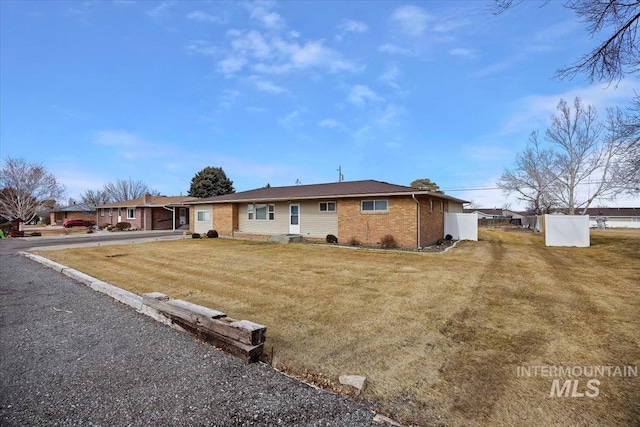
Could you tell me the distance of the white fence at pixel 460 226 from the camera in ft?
61.8

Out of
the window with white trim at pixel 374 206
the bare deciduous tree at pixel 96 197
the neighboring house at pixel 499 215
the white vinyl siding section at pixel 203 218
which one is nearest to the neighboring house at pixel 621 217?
the neighboring house at pixel 499 215

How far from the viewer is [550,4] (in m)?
6.64

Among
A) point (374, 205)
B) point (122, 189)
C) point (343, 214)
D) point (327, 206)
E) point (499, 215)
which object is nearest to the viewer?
point (374, 205)

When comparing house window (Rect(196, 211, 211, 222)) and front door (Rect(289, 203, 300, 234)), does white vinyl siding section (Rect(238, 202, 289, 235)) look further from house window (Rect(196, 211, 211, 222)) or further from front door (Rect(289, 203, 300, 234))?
house window (Rect(196, 211, 211, 222))

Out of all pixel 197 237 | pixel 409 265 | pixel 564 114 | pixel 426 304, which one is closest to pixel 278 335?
pixel 426 304

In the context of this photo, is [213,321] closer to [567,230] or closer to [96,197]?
[567,230]

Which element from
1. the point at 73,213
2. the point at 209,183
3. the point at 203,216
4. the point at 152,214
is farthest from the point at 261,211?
the point at 73,213

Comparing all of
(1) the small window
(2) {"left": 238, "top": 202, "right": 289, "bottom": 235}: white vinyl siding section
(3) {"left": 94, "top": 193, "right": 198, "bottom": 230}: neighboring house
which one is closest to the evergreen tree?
(3) {"left": 94, "top": 193, "right": 198, "bottom": 230}: neighboring house

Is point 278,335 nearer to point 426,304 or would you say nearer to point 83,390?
point 83,390

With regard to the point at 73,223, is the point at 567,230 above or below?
below

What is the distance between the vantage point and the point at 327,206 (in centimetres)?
1711

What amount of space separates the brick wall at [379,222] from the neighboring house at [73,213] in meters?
43.0

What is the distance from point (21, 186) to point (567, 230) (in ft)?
162

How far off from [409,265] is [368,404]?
754cm
